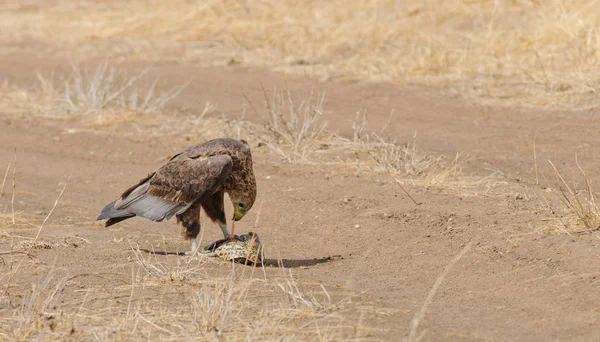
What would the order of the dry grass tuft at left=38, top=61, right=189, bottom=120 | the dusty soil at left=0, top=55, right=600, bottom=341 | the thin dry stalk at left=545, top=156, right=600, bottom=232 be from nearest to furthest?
the dusty soil at left=0, top=55, right=600, bottom=341 → the thin dry stalk at left=545, top=156, right=600, bottom=232 → the dry grass tuft at left=38, top=61, right=189, bottom=120

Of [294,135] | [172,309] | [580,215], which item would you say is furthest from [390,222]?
[294,135]

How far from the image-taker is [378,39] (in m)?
13.2

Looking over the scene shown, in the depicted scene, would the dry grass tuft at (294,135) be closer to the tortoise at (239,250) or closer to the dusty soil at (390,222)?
→ the dusty soil at (390,222)

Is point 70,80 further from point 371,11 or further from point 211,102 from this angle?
point 371,11

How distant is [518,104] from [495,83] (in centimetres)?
84

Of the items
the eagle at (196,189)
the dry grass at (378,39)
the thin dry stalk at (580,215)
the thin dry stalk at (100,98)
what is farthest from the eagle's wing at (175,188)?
the dry grass at (378,39)

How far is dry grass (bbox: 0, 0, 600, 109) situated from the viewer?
1090cm

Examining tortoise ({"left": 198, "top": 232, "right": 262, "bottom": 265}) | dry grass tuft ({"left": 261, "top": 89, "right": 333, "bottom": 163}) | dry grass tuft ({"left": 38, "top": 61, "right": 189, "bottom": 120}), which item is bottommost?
dry grass tuft ({"left": 38, "top": 61, "right": 189, "bottom": 120})

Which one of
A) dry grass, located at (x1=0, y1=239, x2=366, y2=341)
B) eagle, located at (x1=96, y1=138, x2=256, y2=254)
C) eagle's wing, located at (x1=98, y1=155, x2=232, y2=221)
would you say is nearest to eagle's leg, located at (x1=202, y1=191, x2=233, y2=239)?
eagle, located at (x1=96, y1=138, x2=256, y2=254)

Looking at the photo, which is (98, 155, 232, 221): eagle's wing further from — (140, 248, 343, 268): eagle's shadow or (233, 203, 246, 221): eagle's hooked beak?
(140, 248, 343, 268): eagle's shadow

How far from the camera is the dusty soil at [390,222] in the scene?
483cm

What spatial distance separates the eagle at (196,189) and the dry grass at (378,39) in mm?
5193

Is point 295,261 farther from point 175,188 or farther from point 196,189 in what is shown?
point 175,188

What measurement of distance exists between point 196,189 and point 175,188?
0.21 m
